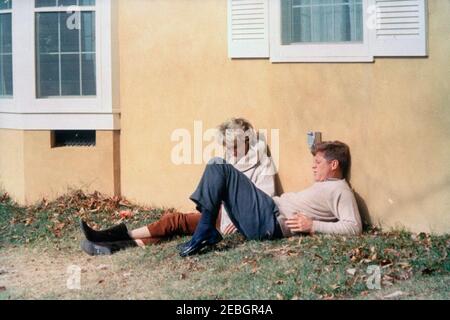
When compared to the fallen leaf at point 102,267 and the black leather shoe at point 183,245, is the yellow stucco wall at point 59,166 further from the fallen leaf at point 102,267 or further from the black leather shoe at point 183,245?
the fallen leaf at point 102,267

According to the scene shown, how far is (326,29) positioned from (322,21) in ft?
0.29

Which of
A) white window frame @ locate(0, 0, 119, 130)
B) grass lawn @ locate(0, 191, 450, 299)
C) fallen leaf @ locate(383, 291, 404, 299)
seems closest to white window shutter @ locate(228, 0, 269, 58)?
white window frame @ locate(0, 0, 119, 130)

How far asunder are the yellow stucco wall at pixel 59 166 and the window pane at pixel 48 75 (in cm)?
47

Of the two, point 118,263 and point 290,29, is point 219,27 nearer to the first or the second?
point 290,29

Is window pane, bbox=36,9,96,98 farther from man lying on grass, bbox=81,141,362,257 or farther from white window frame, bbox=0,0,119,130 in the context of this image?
man lying on grass, bbox=81,141,362,257

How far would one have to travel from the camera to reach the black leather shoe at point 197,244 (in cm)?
562

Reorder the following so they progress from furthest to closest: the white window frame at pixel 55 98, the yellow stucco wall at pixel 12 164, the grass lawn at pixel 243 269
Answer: the yellow stucco wall at pixel 12 164, the white window frame at pixel 55 98, the grass lawn at pixel 243 269

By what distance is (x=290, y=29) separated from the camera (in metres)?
6.52

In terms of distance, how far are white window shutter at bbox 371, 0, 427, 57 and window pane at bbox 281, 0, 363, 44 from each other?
0.70ft

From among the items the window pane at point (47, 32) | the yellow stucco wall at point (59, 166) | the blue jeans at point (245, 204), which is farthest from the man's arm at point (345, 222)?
the window pane at point (47, 32)

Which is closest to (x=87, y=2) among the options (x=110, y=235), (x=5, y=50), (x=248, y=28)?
(x=5, y=50)

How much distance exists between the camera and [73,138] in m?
7.64

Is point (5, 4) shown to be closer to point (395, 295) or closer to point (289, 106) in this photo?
point (289, 106)

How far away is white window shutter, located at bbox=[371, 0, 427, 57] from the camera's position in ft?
19.2
